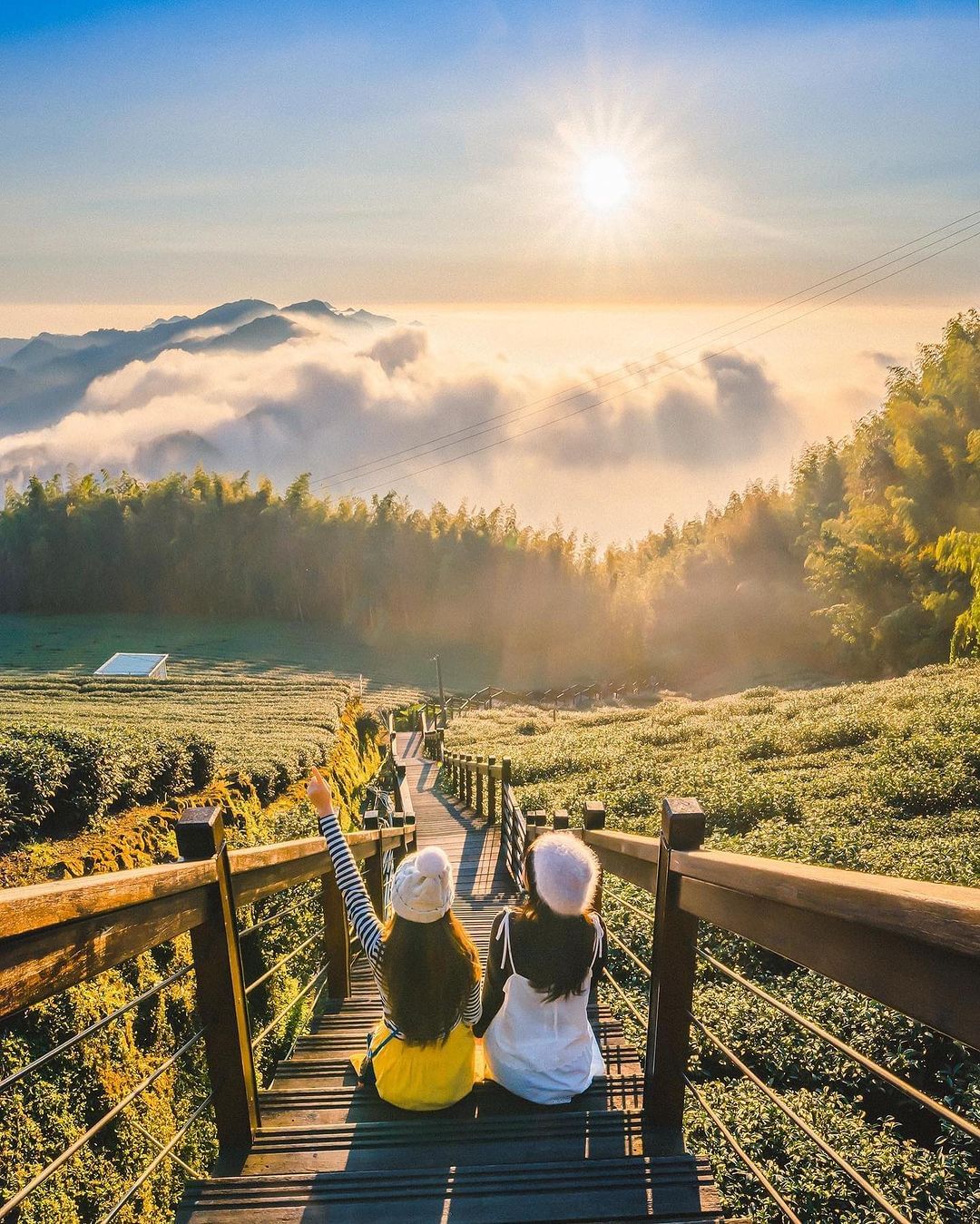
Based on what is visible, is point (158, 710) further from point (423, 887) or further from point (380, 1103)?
point (423, 887)

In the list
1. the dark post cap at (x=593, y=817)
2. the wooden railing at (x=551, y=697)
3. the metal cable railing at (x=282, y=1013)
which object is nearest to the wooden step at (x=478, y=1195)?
the metal cable railing at (x=282, y=1013)

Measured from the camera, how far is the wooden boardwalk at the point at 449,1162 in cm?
181

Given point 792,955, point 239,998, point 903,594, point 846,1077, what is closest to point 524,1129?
point 239,998

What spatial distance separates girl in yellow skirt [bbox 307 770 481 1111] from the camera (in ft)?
8.11

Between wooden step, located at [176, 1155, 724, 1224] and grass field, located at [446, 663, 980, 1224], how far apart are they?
118cm

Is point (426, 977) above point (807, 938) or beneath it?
beneath

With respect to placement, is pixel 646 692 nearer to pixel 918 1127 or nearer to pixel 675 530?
pixel 675 530

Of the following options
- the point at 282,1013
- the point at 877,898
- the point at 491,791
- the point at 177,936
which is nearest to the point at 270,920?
the point at 282,1013

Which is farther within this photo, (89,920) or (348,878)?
(348,878)

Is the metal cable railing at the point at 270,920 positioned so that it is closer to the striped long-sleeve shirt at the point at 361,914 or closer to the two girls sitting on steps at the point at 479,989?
the striped long-sleeve shirt at the point at 361,914

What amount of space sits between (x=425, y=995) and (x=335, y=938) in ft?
4.30

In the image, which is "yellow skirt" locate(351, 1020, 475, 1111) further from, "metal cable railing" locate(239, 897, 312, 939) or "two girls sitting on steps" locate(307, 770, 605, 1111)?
"metal cable railing" locate(239, 897, 312, 939)

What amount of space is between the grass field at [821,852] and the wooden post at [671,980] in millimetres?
919

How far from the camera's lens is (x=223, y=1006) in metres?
2.13
